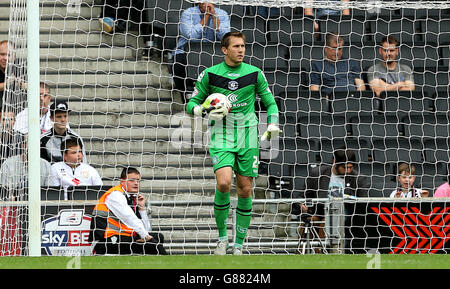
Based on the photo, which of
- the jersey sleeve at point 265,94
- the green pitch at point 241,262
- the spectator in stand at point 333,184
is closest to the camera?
the green pitch at point 241,262

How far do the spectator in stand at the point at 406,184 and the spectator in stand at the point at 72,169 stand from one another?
3.10 m

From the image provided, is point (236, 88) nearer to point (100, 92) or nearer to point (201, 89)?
point (201, 89)

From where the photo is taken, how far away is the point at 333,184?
8953 millimetres

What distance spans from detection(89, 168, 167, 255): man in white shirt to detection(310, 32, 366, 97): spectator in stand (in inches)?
111

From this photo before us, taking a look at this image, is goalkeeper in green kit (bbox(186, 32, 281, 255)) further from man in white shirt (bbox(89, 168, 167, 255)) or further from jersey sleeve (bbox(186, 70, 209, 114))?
man in white shirt (bbox(89, 168, 167, 255))

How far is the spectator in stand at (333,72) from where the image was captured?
32.6 ft

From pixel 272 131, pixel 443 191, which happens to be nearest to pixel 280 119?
pixel 443 191

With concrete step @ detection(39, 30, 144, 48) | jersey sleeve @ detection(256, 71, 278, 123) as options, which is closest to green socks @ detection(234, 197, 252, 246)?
jersey sleeve @ detection(256, 71, 278, 123)

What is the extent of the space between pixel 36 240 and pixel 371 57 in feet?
17.6

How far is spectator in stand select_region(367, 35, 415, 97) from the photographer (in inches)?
394

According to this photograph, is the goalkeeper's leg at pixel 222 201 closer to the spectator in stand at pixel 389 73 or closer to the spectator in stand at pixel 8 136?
the spectator in stand at pixel 8 136

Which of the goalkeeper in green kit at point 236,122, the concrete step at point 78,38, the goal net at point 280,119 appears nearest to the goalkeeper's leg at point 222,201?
the goalkeeper in green kit at point 236,122

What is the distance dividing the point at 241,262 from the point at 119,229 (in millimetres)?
3125

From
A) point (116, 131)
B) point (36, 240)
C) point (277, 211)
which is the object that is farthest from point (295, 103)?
point (36, 240)
